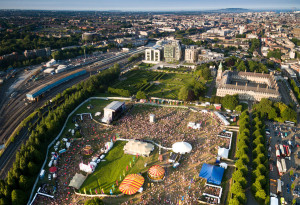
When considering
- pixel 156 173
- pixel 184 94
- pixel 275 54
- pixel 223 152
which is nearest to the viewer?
pixel 156 173

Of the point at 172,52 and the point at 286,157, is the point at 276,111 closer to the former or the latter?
the point at 286,157

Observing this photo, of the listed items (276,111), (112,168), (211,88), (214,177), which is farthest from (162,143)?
(211,88)

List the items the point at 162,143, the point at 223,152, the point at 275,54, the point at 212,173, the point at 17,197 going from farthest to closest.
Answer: the point at 275,54
the point at 162,143
the point at 223,152
the point at 212,173
the point at 17,197

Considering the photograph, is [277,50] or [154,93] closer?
[154,93]

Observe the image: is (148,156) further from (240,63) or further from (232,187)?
(240,63)

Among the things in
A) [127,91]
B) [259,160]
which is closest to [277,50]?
[127,91]

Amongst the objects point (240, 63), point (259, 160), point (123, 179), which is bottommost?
point (123, 179)
